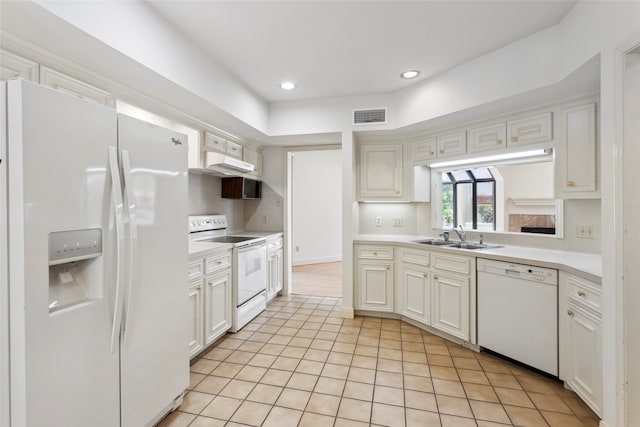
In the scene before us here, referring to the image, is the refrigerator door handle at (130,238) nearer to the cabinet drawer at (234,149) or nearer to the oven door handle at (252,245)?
the oven door handle at (252,245)

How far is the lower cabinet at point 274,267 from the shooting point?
388 centimetres

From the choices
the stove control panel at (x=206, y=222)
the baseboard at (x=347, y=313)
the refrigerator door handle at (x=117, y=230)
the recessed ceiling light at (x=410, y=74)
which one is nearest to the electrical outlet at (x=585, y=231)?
the recessed ceiling light at (x=410, y=74)

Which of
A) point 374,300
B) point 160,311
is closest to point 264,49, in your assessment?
point 160,311

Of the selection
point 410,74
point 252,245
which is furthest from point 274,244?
point 410,74

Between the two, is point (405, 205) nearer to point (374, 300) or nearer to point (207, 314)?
point (374, 300)

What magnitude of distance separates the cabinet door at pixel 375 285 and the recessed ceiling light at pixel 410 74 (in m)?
1.96

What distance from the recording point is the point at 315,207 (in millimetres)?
6941

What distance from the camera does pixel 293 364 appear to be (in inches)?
96.9

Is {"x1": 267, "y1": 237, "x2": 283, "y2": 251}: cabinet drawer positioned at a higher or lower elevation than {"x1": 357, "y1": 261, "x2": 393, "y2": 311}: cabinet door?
higher

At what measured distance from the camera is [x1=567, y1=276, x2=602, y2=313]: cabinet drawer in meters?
1.77

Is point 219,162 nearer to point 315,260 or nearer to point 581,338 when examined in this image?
point 581,338

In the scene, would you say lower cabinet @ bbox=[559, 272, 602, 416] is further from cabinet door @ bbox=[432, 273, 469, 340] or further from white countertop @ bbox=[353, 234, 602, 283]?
cabinet door @ bbox=[432, 273, 469, 340]

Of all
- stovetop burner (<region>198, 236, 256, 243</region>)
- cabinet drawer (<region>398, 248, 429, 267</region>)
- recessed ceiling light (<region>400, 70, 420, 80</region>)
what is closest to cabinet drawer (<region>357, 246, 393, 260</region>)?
cabinet drawer (<region>398, 248, 429, 267</region>)

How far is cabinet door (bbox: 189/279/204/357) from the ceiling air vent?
237cm
